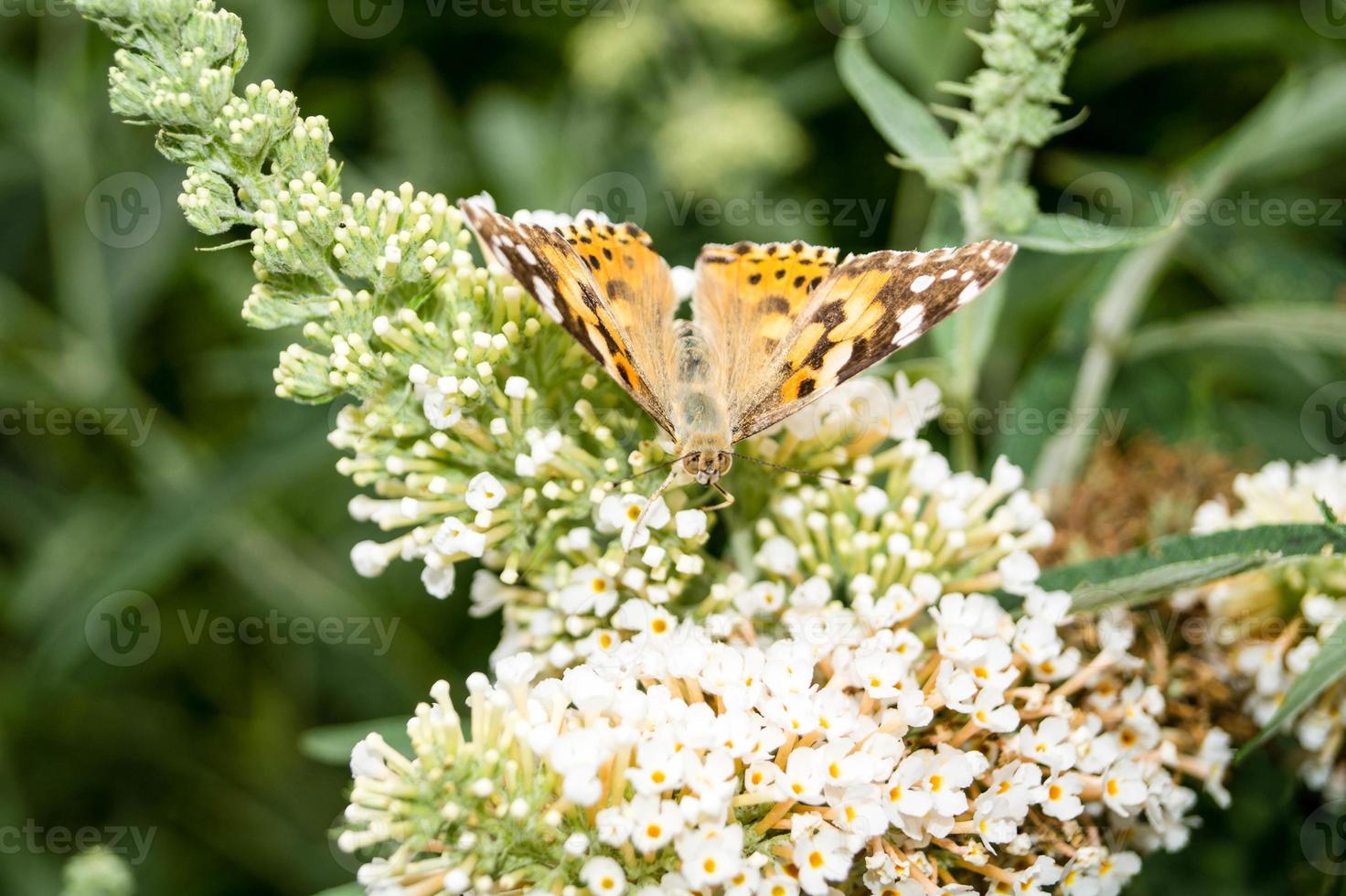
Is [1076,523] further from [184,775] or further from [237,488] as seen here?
[184,775]

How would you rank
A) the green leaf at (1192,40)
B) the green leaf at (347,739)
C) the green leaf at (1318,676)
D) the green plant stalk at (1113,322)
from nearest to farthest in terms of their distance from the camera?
1. the green leaf at (1318,676)
2. the green leaf at (347,739)
3. the green plant stalk at (1113,322)
4. the green leaf at (1192,40)

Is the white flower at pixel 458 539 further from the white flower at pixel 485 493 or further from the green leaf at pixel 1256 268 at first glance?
the green leaf at pixel 1256 268

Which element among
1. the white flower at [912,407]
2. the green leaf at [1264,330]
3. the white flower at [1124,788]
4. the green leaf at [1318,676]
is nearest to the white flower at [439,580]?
the white flower at [912,407]

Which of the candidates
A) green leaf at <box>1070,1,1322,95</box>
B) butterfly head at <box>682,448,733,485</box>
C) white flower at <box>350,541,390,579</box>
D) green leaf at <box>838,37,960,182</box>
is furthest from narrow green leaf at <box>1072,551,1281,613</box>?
green leaf at <box>1070,1,1322,95</box>

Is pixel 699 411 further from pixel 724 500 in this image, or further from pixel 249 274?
pixel 249 274

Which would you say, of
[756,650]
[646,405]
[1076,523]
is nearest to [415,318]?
[646,405]

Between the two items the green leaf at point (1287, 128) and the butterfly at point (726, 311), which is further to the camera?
the green leaf at point (1287, 128)

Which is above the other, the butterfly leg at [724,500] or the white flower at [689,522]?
the white flower at [689,522]
